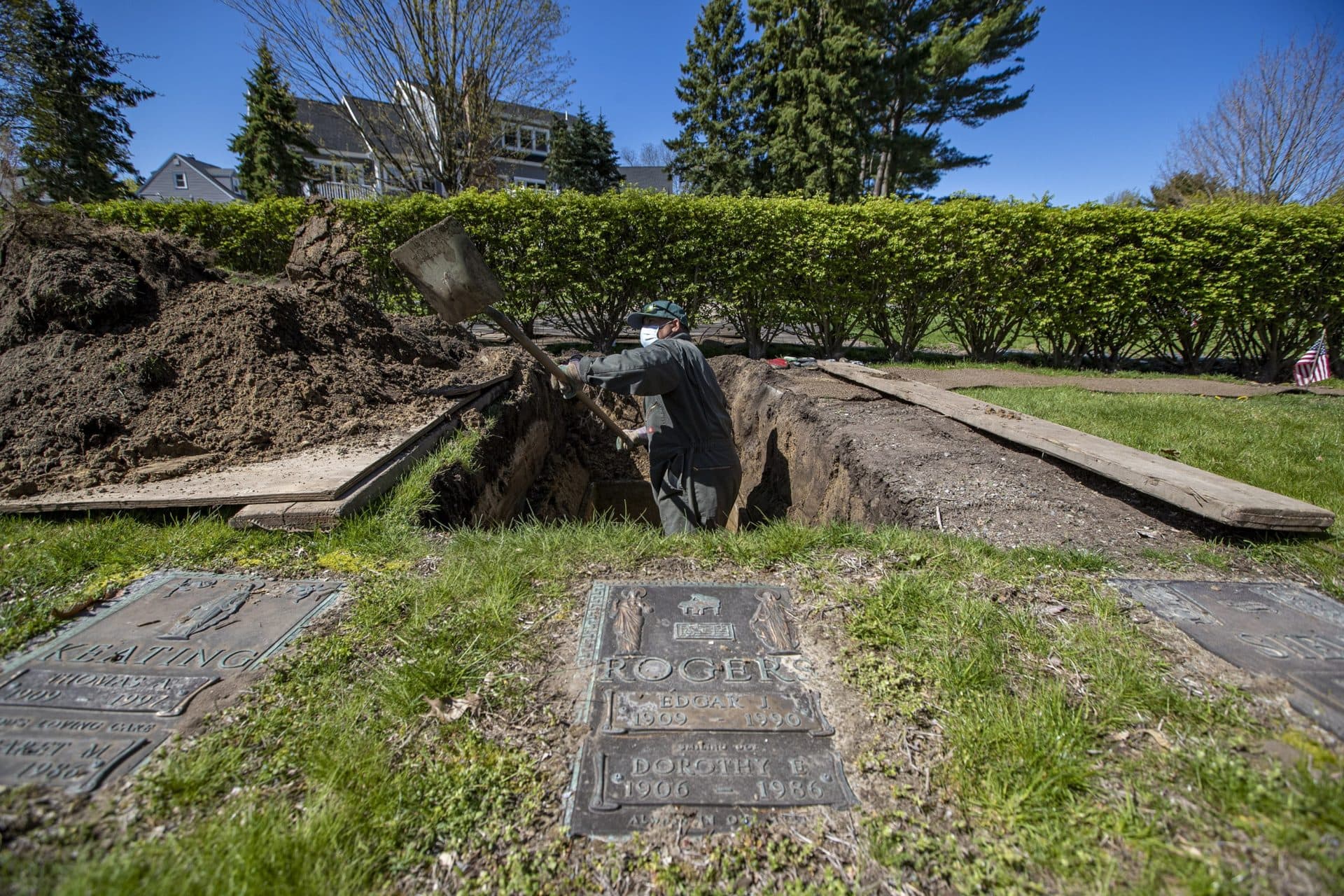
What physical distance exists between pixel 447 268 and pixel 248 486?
1.68 metres

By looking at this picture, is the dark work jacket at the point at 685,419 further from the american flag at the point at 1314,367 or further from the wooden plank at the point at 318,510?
the american flag at the point at 1314,367

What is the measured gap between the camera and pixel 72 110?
58.8ft

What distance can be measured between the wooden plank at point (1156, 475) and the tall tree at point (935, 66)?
72.0 ft

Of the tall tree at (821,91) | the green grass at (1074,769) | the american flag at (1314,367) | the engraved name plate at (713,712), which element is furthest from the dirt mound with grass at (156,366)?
the tall tree at (821,91)

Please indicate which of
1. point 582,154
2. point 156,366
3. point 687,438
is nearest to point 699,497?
point 687,438

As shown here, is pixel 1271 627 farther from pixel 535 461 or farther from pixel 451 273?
pixel 535 461

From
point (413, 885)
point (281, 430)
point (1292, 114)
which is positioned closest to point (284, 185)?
point (281, 430)

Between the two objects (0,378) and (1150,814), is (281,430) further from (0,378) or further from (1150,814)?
(1150,814)

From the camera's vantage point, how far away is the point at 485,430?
4523mm

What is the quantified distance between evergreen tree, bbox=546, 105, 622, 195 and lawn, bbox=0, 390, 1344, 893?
31.2 meters

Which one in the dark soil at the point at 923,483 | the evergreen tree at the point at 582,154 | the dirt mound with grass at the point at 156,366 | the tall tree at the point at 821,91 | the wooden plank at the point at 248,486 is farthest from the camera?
the evergreen tree at the point at 582,154

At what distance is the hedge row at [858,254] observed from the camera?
910 cm

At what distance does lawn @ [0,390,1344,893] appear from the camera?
1.36 m

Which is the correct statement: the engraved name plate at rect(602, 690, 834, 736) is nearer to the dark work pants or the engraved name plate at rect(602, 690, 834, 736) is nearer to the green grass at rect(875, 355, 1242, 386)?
→ the dark work pants
